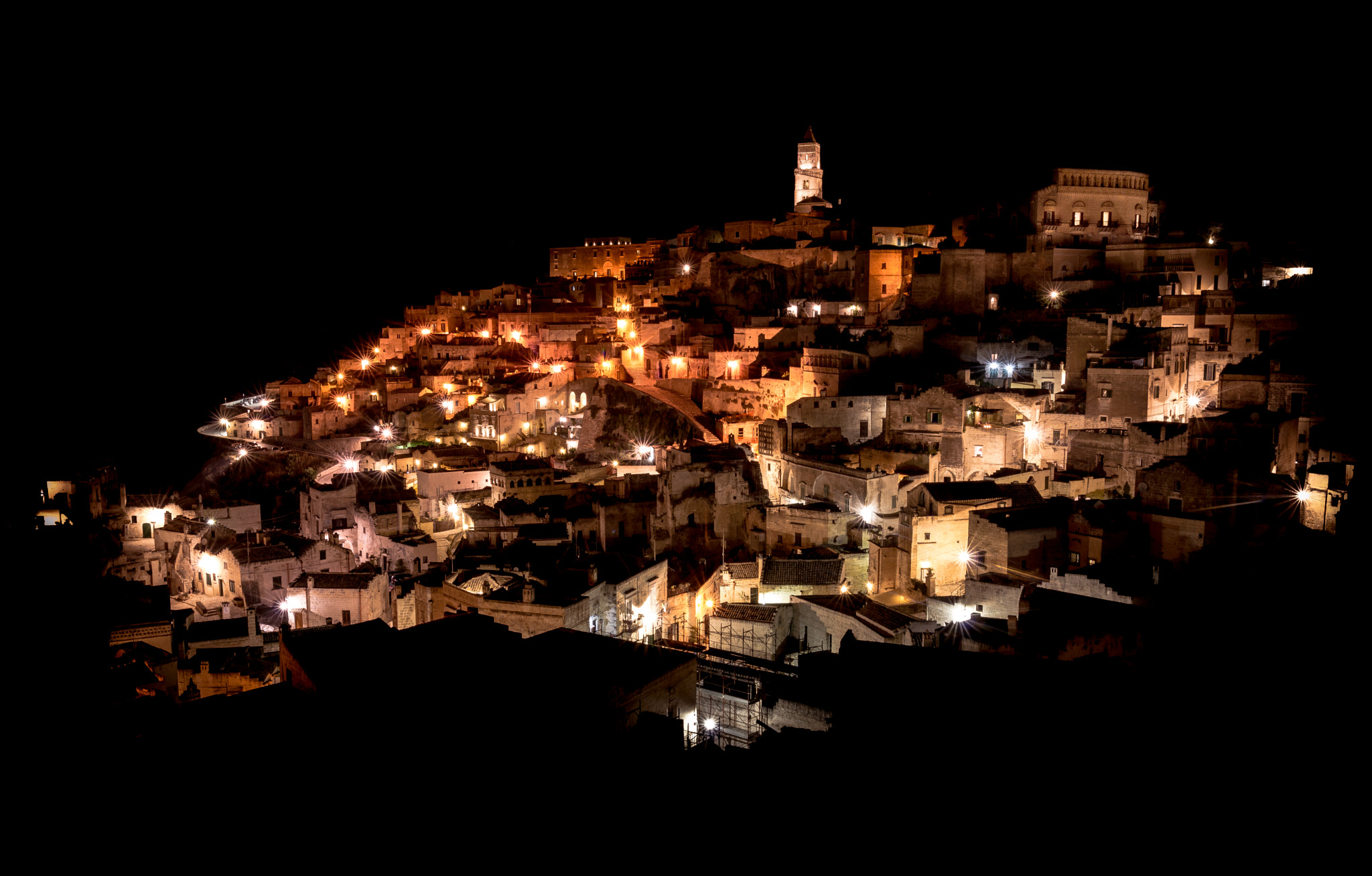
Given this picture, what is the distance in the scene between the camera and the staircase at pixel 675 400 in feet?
97.4

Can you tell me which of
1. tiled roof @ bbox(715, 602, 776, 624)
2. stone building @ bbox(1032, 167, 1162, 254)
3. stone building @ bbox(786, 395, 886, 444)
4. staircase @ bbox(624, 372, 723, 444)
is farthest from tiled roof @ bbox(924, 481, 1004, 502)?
stone building @ bbox(1032, 167, 1162, 254)

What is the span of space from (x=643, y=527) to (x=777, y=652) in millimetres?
6242

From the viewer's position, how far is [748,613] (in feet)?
55.8

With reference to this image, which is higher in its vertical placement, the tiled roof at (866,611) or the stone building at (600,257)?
the stone building at (600,257)

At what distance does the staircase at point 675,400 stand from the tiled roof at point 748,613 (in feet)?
36.6

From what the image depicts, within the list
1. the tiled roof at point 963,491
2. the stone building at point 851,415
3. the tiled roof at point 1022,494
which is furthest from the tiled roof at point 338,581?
the tiled roof at point 1022,494

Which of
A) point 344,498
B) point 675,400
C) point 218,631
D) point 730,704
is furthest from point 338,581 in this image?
point 675,400

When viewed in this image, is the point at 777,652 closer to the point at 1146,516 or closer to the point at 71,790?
the point at 1146,516

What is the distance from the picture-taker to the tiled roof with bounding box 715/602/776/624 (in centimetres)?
1688

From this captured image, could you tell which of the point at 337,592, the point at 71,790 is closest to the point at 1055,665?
the point at 71,790

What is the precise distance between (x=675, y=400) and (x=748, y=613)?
15799mm

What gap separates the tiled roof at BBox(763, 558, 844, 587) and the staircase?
9453mm

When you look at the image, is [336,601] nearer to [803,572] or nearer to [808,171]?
[803,572]

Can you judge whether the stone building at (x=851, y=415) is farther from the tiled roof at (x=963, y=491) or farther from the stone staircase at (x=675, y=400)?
the tiled roof at (x=963, y=491)
